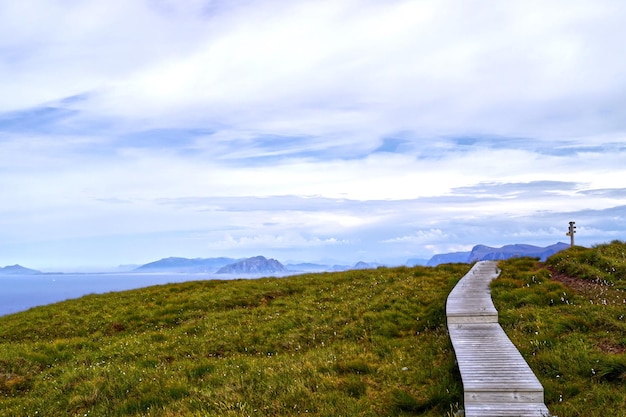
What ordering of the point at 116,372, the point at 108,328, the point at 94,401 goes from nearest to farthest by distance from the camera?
1. the point at 94,401
2. the point at 116,372
3. the point at 108,328

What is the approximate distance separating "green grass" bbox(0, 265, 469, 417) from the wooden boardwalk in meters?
0.63

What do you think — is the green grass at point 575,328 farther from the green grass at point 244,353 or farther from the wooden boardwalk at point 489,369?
the green grass at point 244,353

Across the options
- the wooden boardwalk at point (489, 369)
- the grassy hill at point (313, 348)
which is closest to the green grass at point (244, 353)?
the grassy hill at point (313, 348)

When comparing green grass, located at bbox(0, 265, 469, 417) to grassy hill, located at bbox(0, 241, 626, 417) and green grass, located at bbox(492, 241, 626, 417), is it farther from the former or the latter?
green grass, located at bbox(492, 241, 626, 417)

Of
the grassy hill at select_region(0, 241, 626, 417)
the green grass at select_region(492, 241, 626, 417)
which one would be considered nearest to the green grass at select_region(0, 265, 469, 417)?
the grassy hill at select_region(0, 241, 626, 417)

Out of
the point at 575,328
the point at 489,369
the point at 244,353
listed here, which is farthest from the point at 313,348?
the point at 575,328

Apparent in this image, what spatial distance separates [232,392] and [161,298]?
16809mm

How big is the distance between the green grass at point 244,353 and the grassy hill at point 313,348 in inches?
2.3

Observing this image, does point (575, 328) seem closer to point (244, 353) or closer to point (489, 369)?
point (489, 369)

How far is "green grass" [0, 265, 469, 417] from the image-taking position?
36.4 feet

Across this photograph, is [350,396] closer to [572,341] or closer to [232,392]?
[232,392]

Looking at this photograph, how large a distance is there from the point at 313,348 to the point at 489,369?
280 inches

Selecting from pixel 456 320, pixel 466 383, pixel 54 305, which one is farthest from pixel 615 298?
pixel 54 305

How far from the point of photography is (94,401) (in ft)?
42.1
